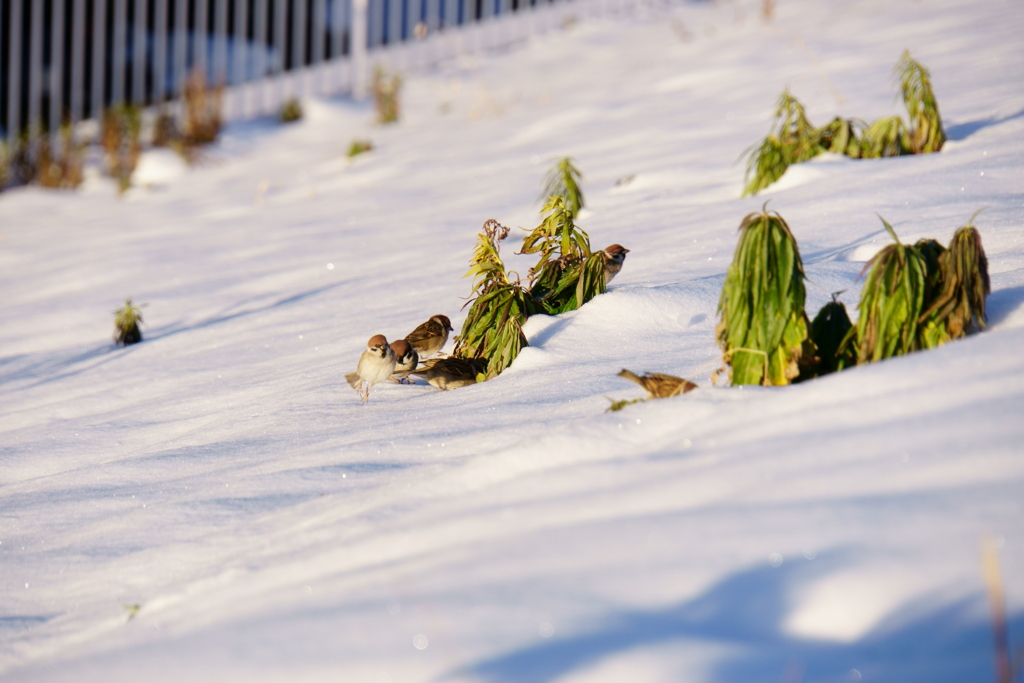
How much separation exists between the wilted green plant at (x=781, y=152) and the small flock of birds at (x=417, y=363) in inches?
52.8

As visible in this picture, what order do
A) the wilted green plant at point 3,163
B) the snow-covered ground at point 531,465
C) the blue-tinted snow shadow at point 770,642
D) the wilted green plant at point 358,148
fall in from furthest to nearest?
the wilted green plant at point 3,163 → the wilted green plant at point 358,148 → the snow-covered ground at point 531,465 → the blue-tinted snow shadow at point 770,642

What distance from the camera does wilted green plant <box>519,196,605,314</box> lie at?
105 inches

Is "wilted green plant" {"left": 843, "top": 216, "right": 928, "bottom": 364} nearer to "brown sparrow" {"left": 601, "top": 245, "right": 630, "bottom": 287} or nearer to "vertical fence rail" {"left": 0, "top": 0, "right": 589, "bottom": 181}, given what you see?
"brown sparrow" {"left": 601, "top": 245, "right": 630, "bottom": 287}

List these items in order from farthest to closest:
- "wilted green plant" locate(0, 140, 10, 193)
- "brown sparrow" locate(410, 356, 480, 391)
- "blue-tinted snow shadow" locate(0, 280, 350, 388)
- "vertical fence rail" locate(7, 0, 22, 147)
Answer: "vertical fence rail" locate(7, 0, 22, 147) → "wilted green plant" locate(0, 140, 10, 193) → "blue-tinted snow shadow" locate(0, 280, 350, 388) → "brown sparrow" locate(410, 356, 480, 391)

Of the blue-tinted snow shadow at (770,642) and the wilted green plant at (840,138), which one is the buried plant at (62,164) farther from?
the blue-tinted snow shadow at (770,642)

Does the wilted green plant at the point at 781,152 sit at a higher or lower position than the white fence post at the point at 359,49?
lower

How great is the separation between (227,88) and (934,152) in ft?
28.6

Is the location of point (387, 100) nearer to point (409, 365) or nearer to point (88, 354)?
point (88, 354)

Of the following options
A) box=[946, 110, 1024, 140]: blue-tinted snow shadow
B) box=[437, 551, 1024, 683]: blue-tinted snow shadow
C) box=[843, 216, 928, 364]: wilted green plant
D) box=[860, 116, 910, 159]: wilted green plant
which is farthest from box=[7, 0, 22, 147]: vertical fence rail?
box=[437, 551, 1024, 683]: blue-tinted snow shadow

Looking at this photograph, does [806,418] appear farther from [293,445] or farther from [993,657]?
[293,445]

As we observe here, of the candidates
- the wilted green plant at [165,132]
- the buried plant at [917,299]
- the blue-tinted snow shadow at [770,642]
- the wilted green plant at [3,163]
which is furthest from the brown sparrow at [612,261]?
the wilted green plant at [3,163]

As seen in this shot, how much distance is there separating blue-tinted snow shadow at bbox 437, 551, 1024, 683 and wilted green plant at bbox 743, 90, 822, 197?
9.59 feet

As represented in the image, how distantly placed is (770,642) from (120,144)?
29.6 ft

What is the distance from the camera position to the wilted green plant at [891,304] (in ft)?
5.65
